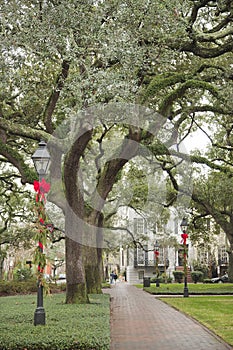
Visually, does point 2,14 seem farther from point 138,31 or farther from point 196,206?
point 196,206

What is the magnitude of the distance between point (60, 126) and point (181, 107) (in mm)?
4259

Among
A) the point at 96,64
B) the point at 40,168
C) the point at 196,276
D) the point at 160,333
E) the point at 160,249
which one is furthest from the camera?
the point at 160,249

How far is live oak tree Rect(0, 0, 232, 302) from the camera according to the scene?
1092 centimetres

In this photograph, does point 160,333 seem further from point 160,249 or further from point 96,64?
point 160,249

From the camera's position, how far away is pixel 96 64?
1373 cm

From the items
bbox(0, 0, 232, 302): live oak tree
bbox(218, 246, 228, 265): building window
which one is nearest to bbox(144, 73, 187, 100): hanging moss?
bbox(0, 0, 232, 302): live oak tree

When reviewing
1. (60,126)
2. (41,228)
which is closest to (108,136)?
(60,126)

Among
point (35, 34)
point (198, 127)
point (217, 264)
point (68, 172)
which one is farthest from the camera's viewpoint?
point (217, 264)

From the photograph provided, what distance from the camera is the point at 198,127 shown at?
21984 mm

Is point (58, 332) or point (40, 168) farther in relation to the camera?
point (40, 168)

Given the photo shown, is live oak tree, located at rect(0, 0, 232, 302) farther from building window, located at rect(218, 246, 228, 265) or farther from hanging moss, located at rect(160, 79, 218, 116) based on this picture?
building window, located at rect(218, 246, 228, 265)

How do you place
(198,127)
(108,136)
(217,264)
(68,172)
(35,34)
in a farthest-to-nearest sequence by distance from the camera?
1. (217,264)
2. (108,136)
3. (198,127)
4. (68,172)
5. (35,34)

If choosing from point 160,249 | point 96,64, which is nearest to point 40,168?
A: point 96,64

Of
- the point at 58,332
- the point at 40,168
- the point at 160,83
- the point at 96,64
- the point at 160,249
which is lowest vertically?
the point at 58,332
